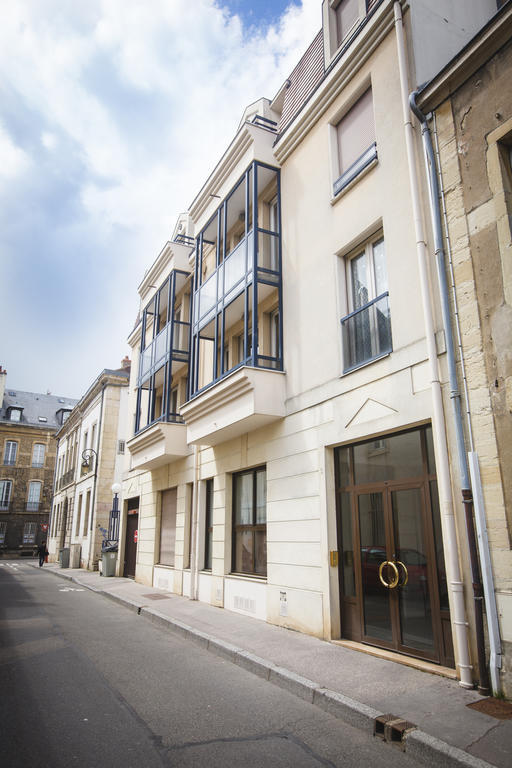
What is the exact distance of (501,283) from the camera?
5469mm

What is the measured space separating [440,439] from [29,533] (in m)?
49.9

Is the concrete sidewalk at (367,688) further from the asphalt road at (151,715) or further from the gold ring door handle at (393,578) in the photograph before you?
the gold ring door handle at (393,578)

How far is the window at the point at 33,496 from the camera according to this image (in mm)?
48503

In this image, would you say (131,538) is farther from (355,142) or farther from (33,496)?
(33,496)

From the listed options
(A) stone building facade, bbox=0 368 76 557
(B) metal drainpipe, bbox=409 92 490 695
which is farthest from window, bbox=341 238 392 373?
(A) stone building facade, bbox=0 368 76 557

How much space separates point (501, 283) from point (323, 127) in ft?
17.8

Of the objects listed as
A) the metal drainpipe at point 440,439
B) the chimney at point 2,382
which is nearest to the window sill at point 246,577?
the metal drainpipe at point 440,439

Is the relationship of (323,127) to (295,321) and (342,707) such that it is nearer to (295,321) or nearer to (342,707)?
(295,321)

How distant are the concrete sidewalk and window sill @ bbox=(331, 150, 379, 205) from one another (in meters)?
6.92

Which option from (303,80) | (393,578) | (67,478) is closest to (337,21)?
(303,80)

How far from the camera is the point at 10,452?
49344 mm

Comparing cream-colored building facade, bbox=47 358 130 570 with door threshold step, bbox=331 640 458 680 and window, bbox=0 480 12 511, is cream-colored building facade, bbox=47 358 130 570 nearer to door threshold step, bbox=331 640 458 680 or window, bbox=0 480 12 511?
window, bbox=0 480 12 511

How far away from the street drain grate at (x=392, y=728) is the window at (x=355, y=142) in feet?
23.6

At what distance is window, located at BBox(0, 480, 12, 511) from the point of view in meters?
47.3
